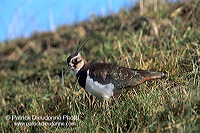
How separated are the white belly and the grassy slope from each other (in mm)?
132

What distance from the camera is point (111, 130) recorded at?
10.2 feet

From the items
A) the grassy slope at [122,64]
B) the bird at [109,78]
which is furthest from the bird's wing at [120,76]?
the grassy slope at [122,64]

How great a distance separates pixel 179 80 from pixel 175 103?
93 cm

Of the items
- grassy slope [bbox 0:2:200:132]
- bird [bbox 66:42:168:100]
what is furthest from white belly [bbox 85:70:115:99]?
grassy slope [bbox 0:2:200:132]

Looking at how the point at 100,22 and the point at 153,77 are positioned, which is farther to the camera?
the point at 100,22

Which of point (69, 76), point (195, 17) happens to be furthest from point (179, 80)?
point (195, 17)

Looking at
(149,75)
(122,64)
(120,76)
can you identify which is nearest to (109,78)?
(120,76)

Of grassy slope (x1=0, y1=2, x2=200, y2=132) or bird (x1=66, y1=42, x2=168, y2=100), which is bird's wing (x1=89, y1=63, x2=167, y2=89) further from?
grassy slope (x1=0, y1=2, x2=200, y2=132)

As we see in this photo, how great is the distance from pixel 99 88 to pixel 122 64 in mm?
1225

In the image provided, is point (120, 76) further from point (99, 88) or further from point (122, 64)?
point (122, 64)

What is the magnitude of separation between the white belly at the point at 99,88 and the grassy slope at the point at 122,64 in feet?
0.43

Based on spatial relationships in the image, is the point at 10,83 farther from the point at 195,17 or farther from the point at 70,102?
the point at 195,17

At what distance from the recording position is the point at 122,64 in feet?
15.6

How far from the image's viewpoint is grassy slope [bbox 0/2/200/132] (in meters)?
3.05
